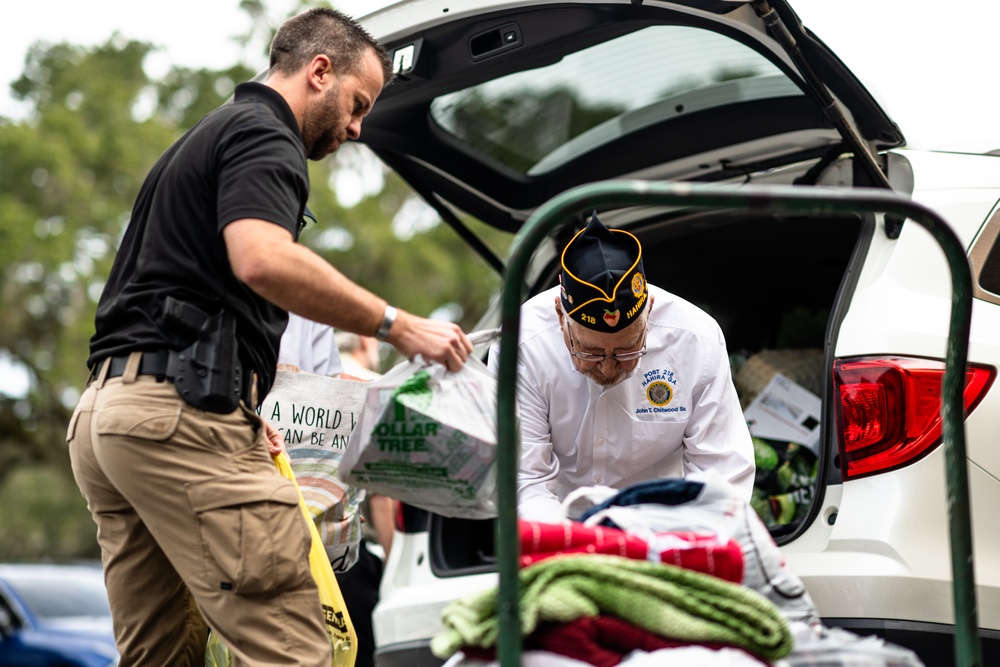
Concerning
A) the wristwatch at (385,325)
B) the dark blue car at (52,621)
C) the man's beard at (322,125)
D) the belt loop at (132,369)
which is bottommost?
the dark blue car at (52,621)

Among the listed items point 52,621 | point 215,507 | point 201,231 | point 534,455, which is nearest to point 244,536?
point 215,507

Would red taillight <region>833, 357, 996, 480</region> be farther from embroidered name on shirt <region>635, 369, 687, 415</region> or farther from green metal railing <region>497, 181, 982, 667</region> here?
green metal railing <region>497, 181, 982, 667</region>

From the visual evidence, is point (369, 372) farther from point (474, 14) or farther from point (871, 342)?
point (871, 342)

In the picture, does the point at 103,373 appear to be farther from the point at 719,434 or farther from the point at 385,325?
the point at 719,434

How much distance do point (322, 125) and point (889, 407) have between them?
148cm

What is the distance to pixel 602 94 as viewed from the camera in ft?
11.9

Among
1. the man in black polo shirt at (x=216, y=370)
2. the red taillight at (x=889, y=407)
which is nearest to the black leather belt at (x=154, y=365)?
the man in black polo shirt at (x=216, y=370)

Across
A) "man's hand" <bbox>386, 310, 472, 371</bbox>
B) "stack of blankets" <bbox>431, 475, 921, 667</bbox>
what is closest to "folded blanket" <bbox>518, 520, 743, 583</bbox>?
"stack of blankets" <bbox>431, 475, 921, 667</bbox>

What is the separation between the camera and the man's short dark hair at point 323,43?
259cm

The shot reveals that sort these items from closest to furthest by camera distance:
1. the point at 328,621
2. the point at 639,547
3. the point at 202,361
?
the point at 639,547 → the point at 202,361 → the point at 328,621

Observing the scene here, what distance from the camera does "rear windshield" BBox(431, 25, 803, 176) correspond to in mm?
3133

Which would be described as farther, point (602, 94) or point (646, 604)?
point (602, 94)

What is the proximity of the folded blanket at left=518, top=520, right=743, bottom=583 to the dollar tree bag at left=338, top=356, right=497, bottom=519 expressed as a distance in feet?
0.83

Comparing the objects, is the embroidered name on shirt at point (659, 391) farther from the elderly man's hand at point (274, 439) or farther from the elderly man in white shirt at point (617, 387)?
the elderly man's hand at point (274, 439)
